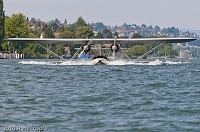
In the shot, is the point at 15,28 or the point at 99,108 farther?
the point at 15,28

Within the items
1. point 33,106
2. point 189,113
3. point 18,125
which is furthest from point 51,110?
point 189,113

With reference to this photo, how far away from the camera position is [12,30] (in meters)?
127

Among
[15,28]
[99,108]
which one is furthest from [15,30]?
[99,108]

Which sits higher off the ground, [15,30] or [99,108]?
[15,30]

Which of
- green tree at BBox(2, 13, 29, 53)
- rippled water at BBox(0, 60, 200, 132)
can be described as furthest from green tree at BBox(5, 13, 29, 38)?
rippled water at BBox(0, 60, 200, 132)

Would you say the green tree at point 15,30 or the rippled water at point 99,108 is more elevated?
the green tree at point 15,30

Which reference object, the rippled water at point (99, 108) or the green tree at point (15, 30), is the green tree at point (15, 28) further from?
the rippled water at point (99, 108)

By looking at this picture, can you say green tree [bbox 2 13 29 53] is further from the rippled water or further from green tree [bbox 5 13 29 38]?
the rippled water

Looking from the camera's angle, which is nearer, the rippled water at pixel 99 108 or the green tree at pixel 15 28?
the rippled water at pixel 99 108

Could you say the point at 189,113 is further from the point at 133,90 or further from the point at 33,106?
the point at 133,90

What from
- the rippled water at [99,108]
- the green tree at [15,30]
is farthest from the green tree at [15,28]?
the rippled water at [99,108]

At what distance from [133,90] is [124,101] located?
432 centimetres

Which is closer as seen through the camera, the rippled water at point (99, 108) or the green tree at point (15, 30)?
the rippled water at point (99, 108)

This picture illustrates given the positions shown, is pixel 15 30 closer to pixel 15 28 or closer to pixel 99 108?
pixel 15 28
